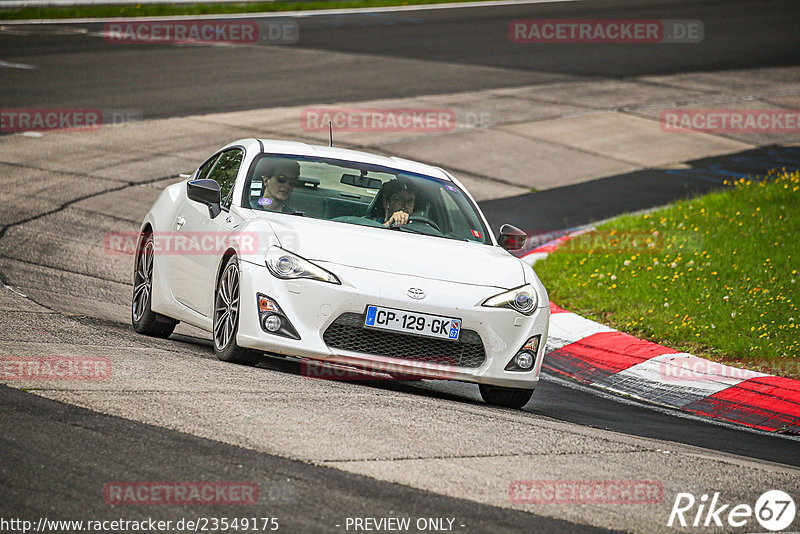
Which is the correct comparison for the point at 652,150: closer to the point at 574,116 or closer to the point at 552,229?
the point at 574,116

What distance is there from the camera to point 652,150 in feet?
63.5

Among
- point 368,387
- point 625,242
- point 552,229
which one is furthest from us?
point 552,229

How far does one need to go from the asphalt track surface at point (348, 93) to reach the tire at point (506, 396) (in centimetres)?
15

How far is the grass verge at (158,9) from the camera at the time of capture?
28.9 m

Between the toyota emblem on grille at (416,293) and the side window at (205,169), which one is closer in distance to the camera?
Answer: the toyota emblem on grille at (416,293)

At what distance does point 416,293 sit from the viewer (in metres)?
7.05

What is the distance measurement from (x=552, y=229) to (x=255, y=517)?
1032 centimetres

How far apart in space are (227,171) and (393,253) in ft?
6.38

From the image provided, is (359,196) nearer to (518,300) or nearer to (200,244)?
(200,244)

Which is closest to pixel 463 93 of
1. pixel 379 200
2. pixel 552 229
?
pixel 552 229

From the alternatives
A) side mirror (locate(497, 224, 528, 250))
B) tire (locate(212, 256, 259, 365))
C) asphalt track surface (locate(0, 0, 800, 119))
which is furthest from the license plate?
asphalt track surface (locate(0, 0, 800, 119))

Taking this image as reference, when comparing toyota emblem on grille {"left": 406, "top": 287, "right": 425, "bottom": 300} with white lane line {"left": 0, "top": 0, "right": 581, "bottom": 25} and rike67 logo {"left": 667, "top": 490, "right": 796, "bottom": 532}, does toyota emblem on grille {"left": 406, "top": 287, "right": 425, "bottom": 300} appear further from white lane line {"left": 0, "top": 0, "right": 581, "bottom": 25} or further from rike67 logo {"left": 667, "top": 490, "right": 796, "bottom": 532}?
white lane line {"left": 0, "top": 0, "right": 581, "bottom": 25}

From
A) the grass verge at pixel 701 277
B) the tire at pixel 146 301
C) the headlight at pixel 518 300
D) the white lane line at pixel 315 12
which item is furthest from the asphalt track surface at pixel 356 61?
the headlight at pixel 518 300

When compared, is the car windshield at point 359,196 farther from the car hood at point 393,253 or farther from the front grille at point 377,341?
the front grille at point 377,341
